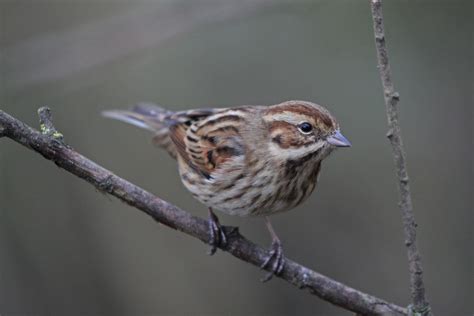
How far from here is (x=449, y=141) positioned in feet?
31.3

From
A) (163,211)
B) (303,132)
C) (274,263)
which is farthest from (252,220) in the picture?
(163,211)

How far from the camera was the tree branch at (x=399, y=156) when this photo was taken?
12.4ft

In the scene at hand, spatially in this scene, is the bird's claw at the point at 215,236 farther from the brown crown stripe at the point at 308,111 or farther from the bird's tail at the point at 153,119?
the bird's tail at the point at 153,119

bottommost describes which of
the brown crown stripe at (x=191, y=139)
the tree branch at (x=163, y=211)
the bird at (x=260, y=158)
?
the tree branch at (x=163, y=211)

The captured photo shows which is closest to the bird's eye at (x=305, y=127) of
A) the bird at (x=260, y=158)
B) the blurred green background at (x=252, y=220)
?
the bird at (x=260, y=158)

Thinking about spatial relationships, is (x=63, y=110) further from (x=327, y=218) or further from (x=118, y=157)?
(x=327, y=218)

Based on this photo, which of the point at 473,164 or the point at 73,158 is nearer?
the point at 73,158

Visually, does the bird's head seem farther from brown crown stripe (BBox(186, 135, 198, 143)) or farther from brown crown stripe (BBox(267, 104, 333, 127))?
brown crown stripe (BBox(186, 135, 198, 143))

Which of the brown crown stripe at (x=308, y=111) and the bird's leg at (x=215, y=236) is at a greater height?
the brown crown stripe at (x=308, y=111)

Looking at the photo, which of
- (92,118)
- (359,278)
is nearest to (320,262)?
(359,278)

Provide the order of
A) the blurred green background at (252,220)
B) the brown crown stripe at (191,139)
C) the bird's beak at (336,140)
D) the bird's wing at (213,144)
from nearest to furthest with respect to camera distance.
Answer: the bird's beak at (336,140) < the bird's wing at (213,144) < the brown crown stripe at (191,139) < the blurred green background at (252,220)

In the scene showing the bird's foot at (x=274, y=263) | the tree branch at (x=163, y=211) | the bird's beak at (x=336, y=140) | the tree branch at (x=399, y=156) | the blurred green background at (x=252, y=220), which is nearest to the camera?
the tree branch at (x=399, y=156)

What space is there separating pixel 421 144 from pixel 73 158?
6.25m

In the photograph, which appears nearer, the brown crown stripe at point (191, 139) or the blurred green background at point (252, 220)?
the brown crown stripe at point (191, 139)
